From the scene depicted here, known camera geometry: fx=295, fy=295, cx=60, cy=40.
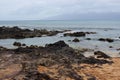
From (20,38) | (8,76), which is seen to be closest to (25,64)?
(8,76)

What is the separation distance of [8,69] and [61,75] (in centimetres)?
315

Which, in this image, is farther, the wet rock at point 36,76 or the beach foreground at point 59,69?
the beach foreground at point 59,69

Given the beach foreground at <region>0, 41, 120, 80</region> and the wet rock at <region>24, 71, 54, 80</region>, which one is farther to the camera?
the beach foreground at <region>0, 41, 120, 80</region>

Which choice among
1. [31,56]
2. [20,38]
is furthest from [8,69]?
[20,38]

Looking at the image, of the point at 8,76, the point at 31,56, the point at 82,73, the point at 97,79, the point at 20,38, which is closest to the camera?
the point at 8,76

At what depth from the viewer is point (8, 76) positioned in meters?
16.0

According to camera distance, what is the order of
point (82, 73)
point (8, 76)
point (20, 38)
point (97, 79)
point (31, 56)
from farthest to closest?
point (20, 38)
point (31, 56)
point (82, 73)
point (97, 79)
point (8, 76)

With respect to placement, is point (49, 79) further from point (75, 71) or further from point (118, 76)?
point (118, 76)

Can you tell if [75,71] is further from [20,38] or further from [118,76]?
[20,38]

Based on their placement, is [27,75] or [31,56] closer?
[27,75]

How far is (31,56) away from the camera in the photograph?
76.0 ft

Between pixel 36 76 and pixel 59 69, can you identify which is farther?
pixel 59 69

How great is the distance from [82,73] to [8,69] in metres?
4.65

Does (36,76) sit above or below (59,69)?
above
